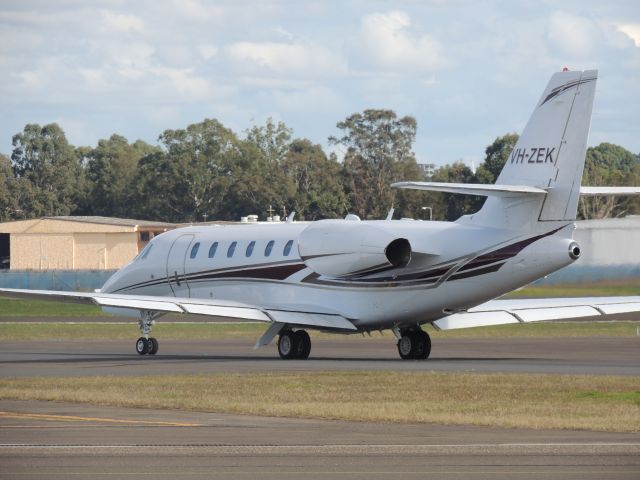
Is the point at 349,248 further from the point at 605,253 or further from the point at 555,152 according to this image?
the point at 605,253

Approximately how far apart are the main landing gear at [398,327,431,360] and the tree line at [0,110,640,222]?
7131cm

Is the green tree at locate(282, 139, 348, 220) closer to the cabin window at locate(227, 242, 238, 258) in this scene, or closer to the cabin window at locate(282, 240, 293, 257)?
the cabin window at locate(227, 242, 238, 258)

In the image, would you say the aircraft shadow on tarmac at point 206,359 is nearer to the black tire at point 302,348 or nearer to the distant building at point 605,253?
the black tire at point 302,348

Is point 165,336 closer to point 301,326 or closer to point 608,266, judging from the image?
point 301,326

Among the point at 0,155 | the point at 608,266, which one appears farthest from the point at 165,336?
the point at 0,155

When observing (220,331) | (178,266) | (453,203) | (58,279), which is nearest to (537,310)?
(178,266)

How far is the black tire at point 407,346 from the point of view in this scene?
115 feet

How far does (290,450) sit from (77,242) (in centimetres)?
8478

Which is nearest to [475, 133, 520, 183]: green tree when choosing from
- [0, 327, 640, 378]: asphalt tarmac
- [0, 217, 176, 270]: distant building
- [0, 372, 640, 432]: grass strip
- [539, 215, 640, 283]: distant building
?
[0, 217, 176, 270]: distant building

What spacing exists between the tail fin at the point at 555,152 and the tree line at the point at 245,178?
74.5 meters

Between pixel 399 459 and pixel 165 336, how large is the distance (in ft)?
115

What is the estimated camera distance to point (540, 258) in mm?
30922

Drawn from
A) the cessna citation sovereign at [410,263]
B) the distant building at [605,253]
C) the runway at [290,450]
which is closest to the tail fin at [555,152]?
the cessna citation sovereign at [410,263]

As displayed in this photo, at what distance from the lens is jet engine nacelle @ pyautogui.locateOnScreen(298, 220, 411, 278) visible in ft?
108
